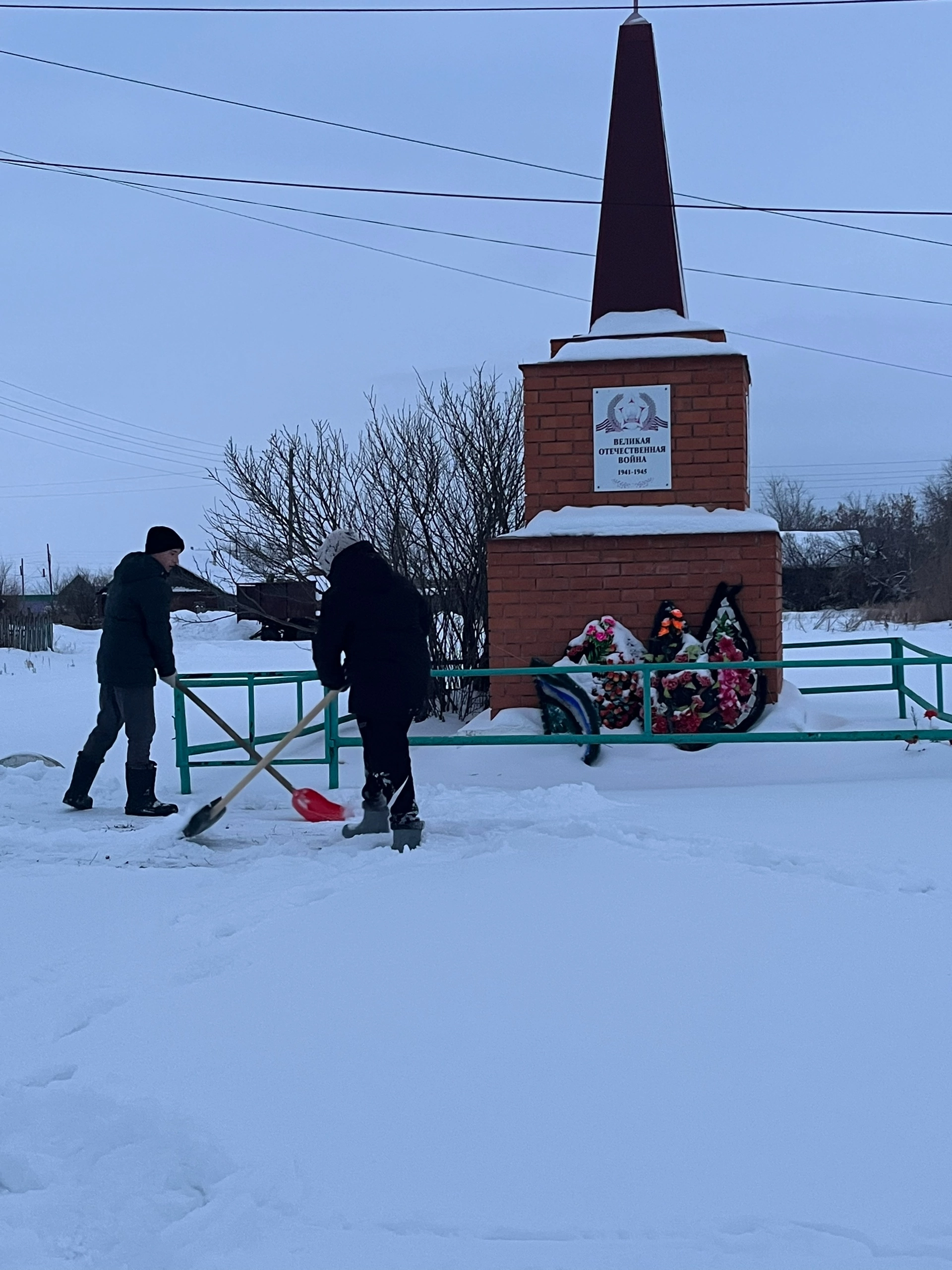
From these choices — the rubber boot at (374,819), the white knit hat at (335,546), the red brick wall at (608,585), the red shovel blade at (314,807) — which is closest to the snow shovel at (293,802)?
the red shovel blade at (314,807)

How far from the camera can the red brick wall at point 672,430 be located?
8727 mm

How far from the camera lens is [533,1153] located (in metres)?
2.42

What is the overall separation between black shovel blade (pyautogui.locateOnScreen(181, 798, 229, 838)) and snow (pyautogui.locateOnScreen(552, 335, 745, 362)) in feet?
15.4

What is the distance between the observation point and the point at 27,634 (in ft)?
86.3

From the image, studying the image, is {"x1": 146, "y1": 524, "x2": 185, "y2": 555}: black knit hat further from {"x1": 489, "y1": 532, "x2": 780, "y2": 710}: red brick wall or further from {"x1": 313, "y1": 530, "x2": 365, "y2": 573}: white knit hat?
{"x1": 489, "y1": 532, "x2": 780, "y2": 710}: red brick wall

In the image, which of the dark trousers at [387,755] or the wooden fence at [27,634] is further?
the wooden fence at [27,634]

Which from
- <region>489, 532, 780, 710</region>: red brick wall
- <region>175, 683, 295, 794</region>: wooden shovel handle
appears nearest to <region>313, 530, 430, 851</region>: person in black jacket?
<region>175, 683, 295, 794</region>: wooden shovel handle

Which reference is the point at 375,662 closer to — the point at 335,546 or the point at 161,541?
the point at 335,546

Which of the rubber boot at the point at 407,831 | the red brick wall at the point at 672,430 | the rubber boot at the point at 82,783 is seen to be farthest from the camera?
the red brick wall at the point at 672,430

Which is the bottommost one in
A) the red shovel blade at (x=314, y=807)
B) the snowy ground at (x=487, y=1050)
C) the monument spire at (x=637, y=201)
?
the snowy ground at (x=487, y=1050)

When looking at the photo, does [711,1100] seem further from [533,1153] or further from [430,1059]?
[430,1059]

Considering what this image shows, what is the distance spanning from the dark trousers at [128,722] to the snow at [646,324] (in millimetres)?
4675

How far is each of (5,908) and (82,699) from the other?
36.4 feet

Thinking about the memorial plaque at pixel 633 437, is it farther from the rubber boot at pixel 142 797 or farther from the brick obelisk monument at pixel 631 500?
the rubber boot at pixel 142 797
